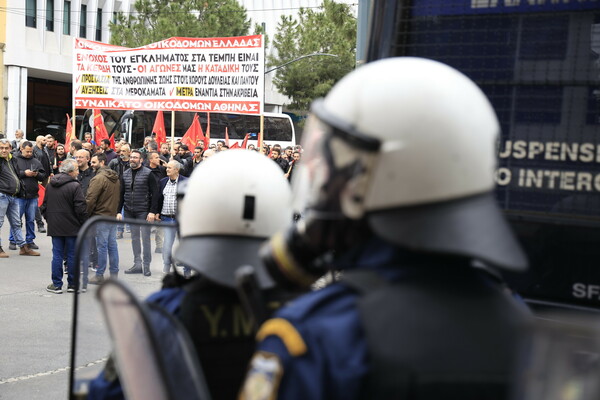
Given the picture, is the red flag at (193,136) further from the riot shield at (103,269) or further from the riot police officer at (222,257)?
the riot police officer at (222,257)

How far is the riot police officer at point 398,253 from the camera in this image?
130cm

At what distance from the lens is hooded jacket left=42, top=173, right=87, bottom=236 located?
374 inches

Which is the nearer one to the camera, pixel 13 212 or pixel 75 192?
pixel 75 192

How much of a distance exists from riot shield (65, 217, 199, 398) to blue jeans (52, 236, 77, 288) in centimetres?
700

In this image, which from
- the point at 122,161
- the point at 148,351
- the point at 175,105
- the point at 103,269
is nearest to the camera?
the point at 148,351

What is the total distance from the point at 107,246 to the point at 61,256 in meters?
7.22

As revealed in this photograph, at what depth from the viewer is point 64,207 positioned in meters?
9.54

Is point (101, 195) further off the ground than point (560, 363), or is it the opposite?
point (560, 363)

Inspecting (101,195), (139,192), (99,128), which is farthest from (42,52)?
(101,195)

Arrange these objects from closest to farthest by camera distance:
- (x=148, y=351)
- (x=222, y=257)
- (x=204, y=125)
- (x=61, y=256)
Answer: (x=148, y=351), (x=222, y=257), (x=61, y=256), (x=204, y=125)

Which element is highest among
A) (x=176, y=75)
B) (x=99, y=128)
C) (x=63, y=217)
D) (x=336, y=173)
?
(x=176, y=75)

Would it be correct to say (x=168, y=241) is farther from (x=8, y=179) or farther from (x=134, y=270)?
(x=8, y=179)

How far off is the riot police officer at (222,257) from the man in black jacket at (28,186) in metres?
10.7

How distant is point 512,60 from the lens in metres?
3.81
